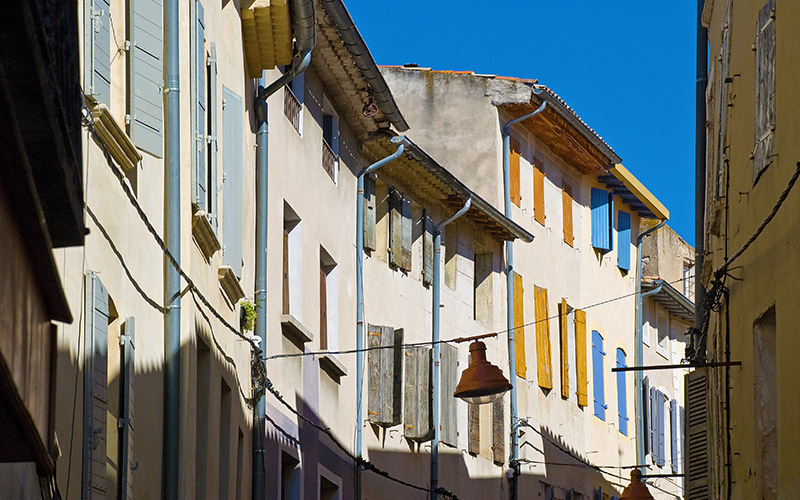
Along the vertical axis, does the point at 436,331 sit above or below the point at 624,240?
below

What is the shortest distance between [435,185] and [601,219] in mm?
9700

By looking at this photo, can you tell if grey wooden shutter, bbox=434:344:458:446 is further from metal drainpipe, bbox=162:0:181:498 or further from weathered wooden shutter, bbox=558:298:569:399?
metal drainpipe, bbox=162:0:181:498

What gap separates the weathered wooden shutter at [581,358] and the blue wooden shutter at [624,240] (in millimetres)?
3194

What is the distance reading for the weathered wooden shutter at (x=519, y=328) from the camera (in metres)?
27.4

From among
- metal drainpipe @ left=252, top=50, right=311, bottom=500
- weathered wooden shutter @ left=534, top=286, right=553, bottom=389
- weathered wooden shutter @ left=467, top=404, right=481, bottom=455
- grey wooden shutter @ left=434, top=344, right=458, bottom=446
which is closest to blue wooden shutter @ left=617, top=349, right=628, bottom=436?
weathered wooden shutter @ left=534, top=286, right=553, bottom=389

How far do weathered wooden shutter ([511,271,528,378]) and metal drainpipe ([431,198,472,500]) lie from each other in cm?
321

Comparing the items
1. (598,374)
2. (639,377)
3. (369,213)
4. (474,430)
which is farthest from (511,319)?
(639,377)

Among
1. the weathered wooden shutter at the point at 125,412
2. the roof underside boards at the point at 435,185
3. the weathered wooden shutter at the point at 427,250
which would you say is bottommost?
the weathered wooden shutter at the point at 125,412

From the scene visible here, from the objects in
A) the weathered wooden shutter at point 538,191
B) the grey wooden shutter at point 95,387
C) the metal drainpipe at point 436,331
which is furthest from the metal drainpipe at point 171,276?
the weathered wooden shutter at point 538,191

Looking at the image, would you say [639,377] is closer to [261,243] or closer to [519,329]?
[519,329]

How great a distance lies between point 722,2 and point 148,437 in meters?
8.48

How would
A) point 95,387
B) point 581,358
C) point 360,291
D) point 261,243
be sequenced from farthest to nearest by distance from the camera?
1. point 581,358
2. point 360,291
3. point 261,243
4. point 95,387

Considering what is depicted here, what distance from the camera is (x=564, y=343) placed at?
30.1 m

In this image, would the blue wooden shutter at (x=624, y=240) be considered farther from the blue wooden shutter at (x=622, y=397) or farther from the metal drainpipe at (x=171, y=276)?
the metal drainpipe at (x=171, y=276)
